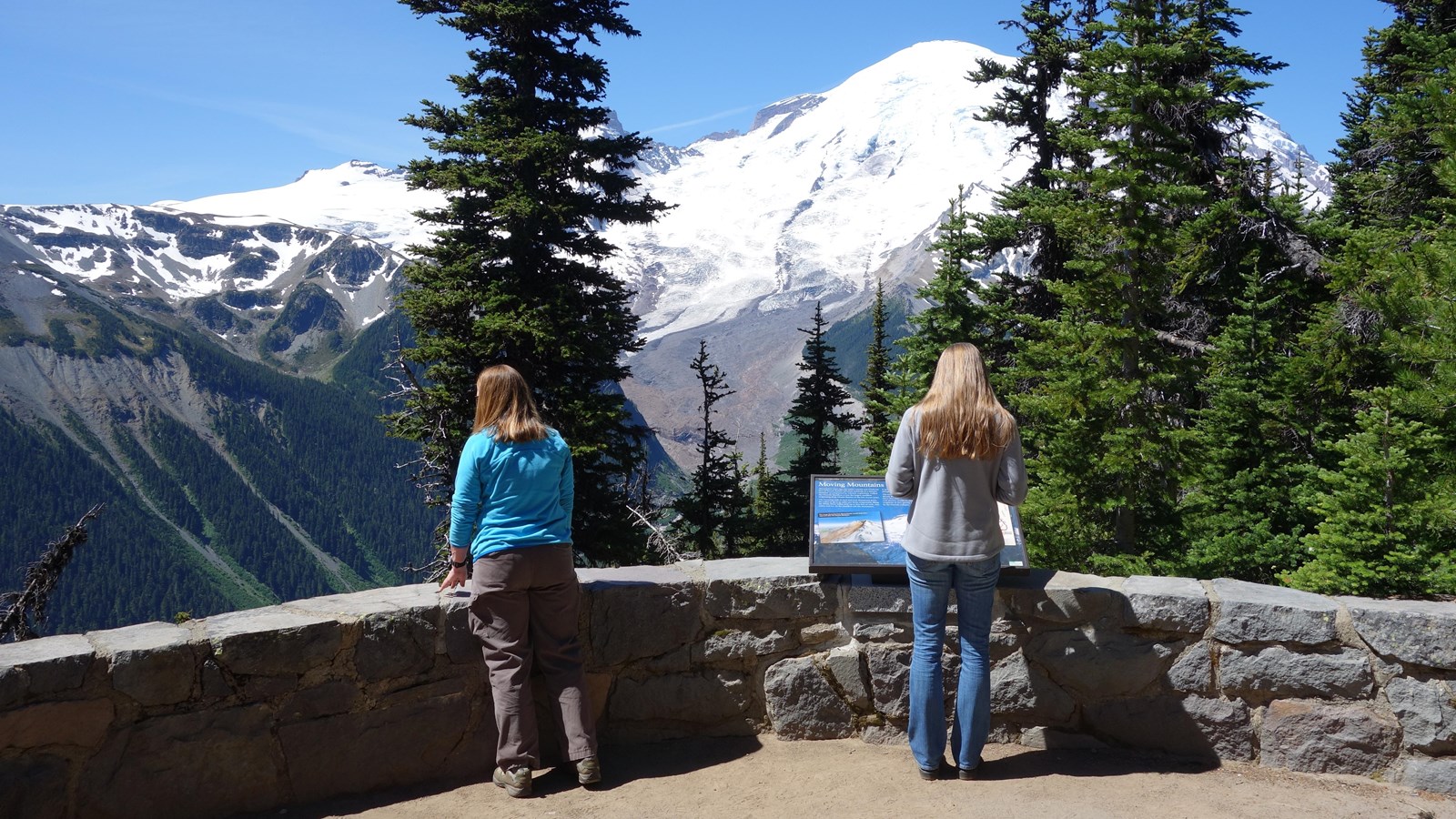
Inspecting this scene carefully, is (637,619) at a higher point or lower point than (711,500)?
higher

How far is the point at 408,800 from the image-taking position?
15.6ft

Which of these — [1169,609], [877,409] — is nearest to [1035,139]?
[877,409]

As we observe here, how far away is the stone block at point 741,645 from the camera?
5324 mm

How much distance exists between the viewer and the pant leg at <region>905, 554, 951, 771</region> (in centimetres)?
471

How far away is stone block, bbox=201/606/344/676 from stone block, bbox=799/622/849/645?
2.32 metres

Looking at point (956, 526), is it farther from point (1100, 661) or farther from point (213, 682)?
point (213, 682)

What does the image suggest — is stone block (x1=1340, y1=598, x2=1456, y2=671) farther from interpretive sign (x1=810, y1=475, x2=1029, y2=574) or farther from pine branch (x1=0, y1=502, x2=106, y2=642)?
pine branch (x1=0, y1=502, x2=106, y2=642)

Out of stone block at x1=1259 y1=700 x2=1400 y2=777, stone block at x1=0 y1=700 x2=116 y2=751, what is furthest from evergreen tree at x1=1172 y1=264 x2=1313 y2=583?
stone block at x1=0 y1=700 x2=116 y2=751

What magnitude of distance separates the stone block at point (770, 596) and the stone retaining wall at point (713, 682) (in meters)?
0.01

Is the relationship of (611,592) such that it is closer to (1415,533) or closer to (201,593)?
(1415,533)

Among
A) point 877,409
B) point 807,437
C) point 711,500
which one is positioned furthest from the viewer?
point 807,437

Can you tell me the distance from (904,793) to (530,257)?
1593cm

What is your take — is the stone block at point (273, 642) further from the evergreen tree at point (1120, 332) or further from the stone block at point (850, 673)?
the evergreen tree at point (1120, 332)

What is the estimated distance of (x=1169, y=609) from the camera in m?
4.94
